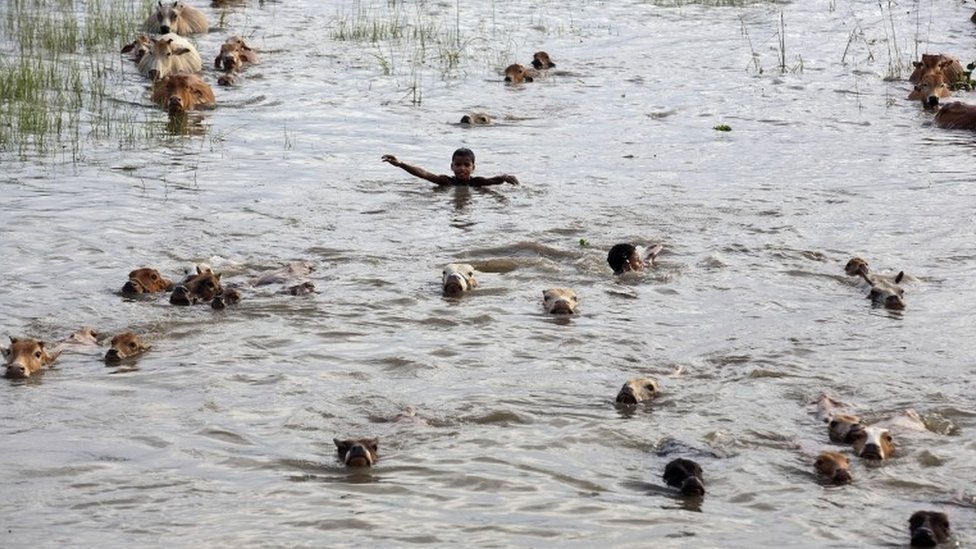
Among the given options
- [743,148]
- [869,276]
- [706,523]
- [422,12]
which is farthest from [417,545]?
[422,12]

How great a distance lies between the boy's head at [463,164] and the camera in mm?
14375

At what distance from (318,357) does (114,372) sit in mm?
1278

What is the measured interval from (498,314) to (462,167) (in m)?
3.77

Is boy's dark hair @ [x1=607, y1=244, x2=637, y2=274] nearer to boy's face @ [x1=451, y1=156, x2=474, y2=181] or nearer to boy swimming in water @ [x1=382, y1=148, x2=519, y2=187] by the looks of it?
boy swimming in water @ [x1=382, y1=148, x2=519, y2=187]

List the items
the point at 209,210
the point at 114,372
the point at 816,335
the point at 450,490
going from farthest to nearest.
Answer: the point at 209,210 → the point at 816,335 → the point at 114,372 → the point at 450,490

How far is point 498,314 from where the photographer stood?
35.8 feet

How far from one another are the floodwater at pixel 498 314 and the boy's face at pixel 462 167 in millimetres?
156

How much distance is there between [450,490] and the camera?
7746 mm

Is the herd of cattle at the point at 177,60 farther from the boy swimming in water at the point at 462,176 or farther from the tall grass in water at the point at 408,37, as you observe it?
the boy swimming in water at the point at 462,176

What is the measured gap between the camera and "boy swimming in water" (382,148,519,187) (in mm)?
14320

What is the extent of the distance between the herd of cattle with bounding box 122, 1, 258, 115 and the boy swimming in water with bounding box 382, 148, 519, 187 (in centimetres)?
402

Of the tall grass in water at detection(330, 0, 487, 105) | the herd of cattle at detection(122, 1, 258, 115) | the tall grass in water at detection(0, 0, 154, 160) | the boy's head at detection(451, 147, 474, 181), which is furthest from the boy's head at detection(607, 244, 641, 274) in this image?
the herd of cattle at detection(122, 1, 258, 115)

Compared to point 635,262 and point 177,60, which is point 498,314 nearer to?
point 635,262

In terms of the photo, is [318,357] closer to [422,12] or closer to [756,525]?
[756,525]
